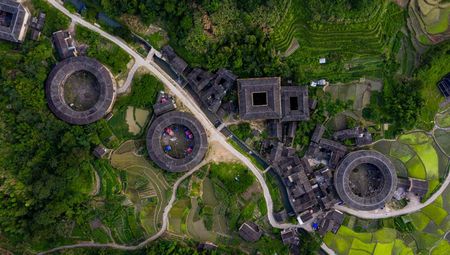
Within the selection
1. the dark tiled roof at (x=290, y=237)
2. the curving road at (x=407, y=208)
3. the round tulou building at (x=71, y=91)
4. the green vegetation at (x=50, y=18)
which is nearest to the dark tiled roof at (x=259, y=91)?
the dark tiled roof at (x=290, y=237)

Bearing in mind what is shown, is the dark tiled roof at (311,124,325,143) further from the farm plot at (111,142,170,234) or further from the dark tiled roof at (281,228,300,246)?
the farm plot at (111,142,170,234)

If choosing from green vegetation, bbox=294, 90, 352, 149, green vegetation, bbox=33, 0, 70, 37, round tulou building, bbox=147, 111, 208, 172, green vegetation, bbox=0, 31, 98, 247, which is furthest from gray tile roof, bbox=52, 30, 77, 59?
green vegetation, bbox=294, 90, 352, 149

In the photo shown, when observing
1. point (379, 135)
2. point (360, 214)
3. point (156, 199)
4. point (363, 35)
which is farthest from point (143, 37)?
point (360, 214)

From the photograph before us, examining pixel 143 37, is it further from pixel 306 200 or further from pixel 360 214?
pixel 360 214

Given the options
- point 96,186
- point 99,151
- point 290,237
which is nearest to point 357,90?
point 290,237

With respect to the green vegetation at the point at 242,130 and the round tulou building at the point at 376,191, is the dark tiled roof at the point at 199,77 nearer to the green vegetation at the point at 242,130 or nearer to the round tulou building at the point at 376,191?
the green vegetation at the point at 242,130
